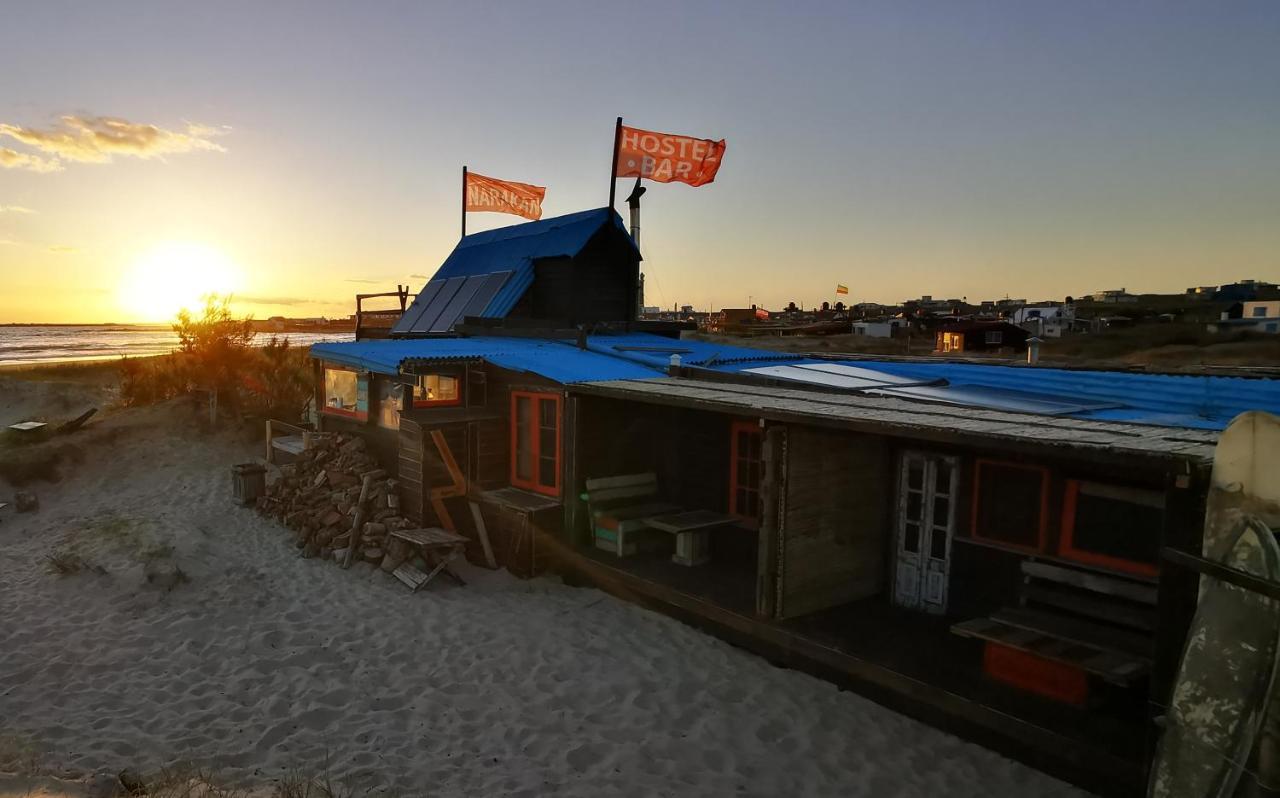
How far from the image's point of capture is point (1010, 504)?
8.66 meters

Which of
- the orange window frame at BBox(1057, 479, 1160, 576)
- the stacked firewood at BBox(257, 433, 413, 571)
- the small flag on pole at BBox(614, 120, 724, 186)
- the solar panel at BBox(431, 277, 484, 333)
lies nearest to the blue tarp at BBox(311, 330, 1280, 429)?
the orange window frame at BBox(1057, 479, 1160, 576)

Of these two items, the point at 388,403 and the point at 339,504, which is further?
the point at 388,403

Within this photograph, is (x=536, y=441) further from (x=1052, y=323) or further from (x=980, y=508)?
(x=1052, y=323)

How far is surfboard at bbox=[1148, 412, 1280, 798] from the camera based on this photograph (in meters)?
4.63

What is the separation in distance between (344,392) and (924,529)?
486 inches

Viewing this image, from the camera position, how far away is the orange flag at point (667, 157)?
Answer: 20.0m

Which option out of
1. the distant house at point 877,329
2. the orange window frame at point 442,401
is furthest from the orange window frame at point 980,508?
the distant house at point 877,329

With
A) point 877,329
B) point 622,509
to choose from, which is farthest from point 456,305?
point 877,329

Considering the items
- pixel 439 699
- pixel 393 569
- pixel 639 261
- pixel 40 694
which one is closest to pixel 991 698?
pixel 439 699

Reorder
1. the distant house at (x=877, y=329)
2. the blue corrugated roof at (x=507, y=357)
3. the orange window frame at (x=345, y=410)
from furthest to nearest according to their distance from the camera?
the distant house at (x=877, y=329), the orange window frame at (x=345, y=410), the blue corrugated roof at (x=507, y=357)

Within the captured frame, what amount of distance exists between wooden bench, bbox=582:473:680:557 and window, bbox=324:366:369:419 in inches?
238

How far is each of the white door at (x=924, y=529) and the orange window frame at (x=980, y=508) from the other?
23 centimetres

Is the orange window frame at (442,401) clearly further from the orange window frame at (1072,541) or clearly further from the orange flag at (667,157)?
the orange window frame at (1072,541)

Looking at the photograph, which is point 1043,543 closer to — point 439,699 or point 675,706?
point 675,706
